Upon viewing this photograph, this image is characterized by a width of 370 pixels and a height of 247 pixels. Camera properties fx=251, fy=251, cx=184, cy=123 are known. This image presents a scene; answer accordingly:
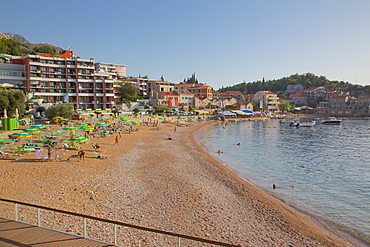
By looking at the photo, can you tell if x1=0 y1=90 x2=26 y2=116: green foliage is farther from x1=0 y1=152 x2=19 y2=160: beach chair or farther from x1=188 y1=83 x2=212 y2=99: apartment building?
x1=188 y1=83 x2=212 y2=99: apartment building

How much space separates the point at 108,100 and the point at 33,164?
5379 centimetres

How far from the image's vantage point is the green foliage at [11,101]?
3776cm

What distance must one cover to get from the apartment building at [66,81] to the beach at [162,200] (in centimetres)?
4558

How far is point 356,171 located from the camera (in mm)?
22562

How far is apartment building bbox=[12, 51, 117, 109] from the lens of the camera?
58.0 m

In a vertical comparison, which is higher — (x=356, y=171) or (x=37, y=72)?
(x=37, y=72)

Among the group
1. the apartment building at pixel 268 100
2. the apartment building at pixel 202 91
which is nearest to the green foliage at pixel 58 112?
the apartment building at pixel 202 91

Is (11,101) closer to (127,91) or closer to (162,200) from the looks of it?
(162,200)

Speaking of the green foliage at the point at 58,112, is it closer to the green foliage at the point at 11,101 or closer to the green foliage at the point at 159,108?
the green foliage at the point at 11,101

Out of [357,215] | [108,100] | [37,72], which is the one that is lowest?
[357,215]

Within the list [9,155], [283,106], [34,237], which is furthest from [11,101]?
[283,106]

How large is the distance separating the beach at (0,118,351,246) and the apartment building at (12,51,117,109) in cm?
4558

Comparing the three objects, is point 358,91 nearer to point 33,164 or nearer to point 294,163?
point 294,163

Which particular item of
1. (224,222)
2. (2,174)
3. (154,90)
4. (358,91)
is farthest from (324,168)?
(358,91)
